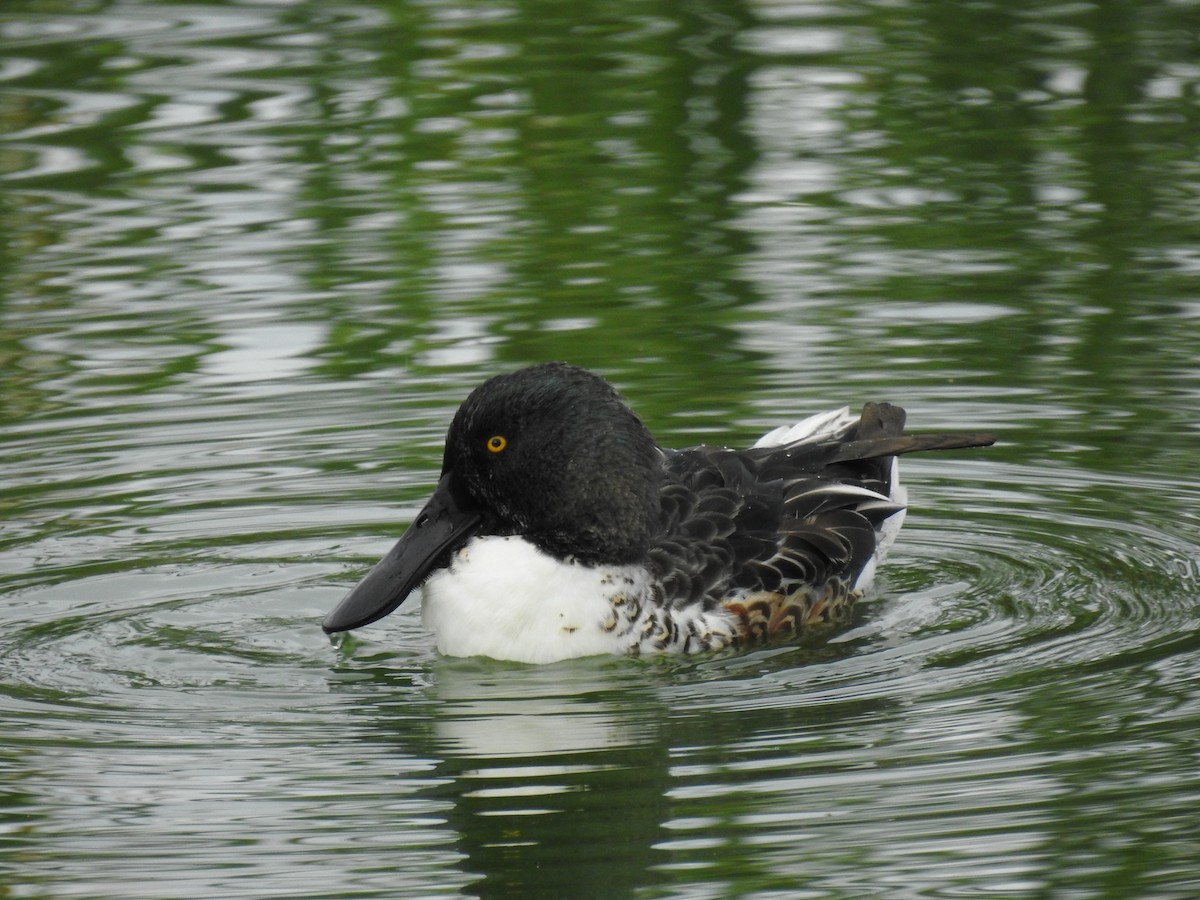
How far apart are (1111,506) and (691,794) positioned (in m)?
3.48

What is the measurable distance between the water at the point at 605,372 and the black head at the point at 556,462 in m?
0.50

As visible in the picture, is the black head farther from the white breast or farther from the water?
the water

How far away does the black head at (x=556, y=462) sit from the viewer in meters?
8.12

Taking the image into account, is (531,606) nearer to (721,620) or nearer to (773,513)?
(721,620)

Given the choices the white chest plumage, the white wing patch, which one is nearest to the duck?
the white chest plumage

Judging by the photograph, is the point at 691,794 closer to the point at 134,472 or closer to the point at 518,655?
the point at 518,655

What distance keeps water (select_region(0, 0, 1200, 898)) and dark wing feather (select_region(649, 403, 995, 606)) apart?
10.9 inches

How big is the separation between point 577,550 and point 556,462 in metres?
0.32

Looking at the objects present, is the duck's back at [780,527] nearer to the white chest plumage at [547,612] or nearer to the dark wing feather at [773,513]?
the dark wing feather at [773,513]

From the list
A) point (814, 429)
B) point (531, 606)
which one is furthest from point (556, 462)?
point (814, 429)

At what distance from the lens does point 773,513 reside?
864 cm

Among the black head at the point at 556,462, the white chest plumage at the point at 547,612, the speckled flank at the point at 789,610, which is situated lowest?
the speckled flank at the point at 789,610

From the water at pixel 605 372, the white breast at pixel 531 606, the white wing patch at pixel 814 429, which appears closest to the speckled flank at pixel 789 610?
the water at pixel 605 372

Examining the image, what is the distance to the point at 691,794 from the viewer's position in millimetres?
6684
